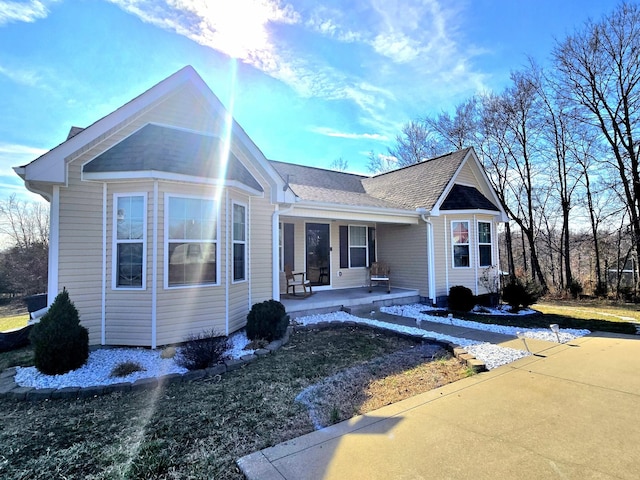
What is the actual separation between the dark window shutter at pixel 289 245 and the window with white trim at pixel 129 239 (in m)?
4.93

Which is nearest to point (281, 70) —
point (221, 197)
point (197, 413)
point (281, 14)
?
point (281, 14)

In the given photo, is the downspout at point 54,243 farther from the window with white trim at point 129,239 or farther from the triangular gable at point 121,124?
the window with white trim at point 129,239

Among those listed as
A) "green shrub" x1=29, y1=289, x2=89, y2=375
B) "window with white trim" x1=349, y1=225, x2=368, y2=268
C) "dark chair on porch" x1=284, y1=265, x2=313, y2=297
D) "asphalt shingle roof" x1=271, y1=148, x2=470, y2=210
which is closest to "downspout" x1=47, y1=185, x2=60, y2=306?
"green shrub" x1=29, y1=289, x2=89, y2=375

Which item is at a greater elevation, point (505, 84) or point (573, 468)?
point (505, 84)

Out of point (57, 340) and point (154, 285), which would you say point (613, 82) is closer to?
point (154, 285)

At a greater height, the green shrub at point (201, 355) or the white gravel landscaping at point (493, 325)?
the green shrub at point (201, 355)

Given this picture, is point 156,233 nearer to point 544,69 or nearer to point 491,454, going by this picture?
point 491,454

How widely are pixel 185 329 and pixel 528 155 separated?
20612mm

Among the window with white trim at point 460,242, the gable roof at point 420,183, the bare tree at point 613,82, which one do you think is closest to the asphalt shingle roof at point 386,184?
the gable roof at point 420,183

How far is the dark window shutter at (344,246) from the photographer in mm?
11664

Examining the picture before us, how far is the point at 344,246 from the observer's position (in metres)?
11.7

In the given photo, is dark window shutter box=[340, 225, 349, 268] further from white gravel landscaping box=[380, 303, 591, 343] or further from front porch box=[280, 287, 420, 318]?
white gravel landscaping box=[380, 303, 591, 343]

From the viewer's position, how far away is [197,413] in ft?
12.0

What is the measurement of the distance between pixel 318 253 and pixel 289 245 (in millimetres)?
1140
